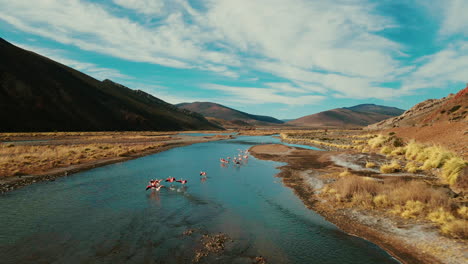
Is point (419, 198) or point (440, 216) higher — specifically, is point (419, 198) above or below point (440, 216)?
above

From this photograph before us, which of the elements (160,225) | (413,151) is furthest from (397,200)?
(413,151)

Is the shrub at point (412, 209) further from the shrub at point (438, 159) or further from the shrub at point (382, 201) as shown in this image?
the shrub at point (438, 159)

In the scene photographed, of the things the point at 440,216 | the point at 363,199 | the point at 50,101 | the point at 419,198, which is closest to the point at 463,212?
the point at 440,216

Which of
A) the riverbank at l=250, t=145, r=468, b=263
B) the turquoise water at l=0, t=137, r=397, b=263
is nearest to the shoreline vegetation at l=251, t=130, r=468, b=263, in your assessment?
the riverbank at l=250, t=145, r=468, b=263

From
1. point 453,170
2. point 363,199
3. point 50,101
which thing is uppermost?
point 50,101

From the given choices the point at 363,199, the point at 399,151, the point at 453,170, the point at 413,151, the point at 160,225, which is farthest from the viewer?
the point at 399,151

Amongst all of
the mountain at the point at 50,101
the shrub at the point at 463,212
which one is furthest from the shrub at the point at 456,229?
the mountain at the point at 50,101

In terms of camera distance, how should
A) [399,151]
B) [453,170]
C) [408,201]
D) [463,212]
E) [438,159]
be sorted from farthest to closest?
[399,151] < [438,159] < [453,170] < [408,201] < [463,212]

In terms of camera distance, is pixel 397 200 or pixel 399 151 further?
pixel 399 151

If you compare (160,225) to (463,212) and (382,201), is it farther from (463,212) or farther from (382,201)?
(463,212)
